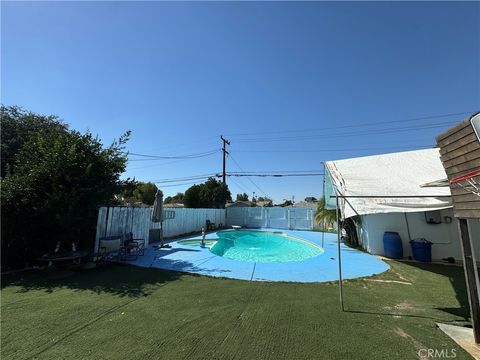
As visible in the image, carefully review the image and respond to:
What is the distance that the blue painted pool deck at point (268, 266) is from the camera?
667 centimetres

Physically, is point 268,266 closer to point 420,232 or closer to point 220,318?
point 220,318

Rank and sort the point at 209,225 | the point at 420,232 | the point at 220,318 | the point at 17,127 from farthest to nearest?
1. the point at 209,225
2. the point at 17,127
3. the point at 420,232
4. the point at 220,318

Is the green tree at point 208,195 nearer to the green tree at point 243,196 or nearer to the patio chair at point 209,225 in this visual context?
the patio chair at point 209,225

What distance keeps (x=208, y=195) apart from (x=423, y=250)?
22304 millimetres

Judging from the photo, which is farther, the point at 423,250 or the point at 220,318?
the point at 423,250

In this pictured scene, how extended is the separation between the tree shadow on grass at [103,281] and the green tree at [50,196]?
1130 mm

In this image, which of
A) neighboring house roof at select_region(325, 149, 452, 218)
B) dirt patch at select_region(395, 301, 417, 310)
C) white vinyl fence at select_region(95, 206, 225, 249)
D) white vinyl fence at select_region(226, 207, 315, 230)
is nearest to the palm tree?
white vinyl fence at select_region(226, 207, 315, 230)

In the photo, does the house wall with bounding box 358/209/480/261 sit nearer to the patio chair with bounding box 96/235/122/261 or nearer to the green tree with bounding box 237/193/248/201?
the patio chair with bounding box 96/235/122/261

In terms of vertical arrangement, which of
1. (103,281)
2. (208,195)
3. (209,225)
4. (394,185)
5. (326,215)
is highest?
(208,195)

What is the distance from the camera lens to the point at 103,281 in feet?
19.7

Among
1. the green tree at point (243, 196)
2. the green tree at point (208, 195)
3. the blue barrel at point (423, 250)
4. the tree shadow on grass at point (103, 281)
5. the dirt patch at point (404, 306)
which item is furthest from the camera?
the green tree at point (243, 196)

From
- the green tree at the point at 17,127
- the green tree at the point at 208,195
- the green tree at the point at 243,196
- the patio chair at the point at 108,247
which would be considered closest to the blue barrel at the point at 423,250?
the patio chair at the point at 108,247

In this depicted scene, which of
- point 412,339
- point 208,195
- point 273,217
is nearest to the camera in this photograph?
point 412,339

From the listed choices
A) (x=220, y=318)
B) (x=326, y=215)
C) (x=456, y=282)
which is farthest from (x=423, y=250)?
(x=220, y=318)
